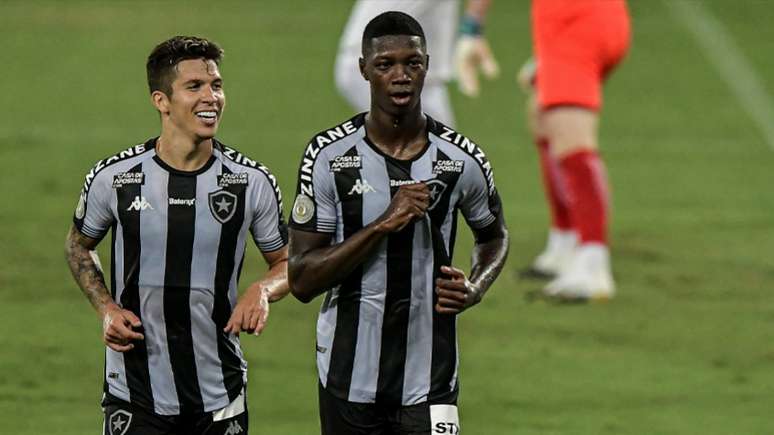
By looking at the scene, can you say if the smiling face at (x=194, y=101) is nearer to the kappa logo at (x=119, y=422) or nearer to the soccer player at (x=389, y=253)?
the soccer player at (x=389, y=253)

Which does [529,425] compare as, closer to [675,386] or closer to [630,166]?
[675,386]

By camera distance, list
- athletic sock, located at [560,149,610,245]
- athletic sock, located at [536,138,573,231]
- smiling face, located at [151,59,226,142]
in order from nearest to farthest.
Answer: smiling face, located at [151,59,226,142] < athletic sock, located at [560,149,610,245] < athletic sock, located at [536,138,573,231]

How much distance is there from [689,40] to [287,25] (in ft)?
14.5

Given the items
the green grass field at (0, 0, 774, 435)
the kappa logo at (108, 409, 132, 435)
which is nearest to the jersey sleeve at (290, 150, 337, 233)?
the kappa logo at (108, 409, 132, 435)

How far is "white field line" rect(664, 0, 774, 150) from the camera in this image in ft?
50.2

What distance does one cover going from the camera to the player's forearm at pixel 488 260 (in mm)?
5316

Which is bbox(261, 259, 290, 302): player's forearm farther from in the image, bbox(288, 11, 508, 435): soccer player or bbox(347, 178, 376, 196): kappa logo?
bbox(347, 178, 376, 196): kappa logo

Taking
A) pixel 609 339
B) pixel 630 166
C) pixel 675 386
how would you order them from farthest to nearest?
pixel 630 166
pixel 609 339
pixel 675 386

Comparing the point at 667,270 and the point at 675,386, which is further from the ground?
the point at 667,270

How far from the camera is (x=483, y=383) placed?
8.30 metres

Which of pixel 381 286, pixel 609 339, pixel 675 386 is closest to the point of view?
pixel 381 286

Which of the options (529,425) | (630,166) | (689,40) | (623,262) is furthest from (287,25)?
(529,425)

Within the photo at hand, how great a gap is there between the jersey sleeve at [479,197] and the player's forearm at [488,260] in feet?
0.23

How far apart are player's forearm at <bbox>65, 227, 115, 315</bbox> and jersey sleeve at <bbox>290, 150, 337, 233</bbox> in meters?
0.67
